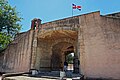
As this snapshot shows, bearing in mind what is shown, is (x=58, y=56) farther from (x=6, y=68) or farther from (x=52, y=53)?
(x=6, y=68)

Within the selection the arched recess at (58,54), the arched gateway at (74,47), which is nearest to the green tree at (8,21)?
the arched gateway at (74,47)

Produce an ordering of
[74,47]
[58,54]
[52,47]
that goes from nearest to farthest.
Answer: [74,47]
[52,47]
[58,54]

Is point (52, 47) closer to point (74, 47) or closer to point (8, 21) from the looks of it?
point (74, 47)

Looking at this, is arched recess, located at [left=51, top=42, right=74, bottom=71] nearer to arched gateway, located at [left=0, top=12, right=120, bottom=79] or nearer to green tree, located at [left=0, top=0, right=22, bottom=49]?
arched gateway, located at [left=0, top=12, right=120, bottom=79]

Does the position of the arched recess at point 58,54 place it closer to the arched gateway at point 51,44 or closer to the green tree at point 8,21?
the arched gateway at point 51,44

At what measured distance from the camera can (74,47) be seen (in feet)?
37.1

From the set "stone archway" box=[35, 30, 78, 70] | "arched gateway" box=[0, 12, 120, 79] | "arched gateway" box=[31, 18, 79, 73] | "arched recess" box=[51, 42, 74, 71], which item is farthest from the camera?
"arched recess" box=[51, 42, 74, 71]

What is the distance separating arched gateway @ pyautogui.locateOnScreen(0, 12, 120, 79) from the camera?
25.7 feet

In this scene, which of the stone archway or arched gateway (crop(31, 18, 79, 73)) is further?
the stone archway

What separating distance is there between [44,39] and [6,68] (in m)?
5.04

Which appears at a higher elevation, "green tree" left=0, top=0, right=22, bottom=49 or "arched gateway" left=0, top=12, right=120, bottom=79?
"green tree" left=0, top=0, right=22, bottom=49

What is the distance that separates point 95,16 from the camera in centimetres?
885

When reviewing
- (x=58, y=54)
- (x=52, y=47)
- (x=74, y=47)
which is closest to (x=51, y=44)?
(x=52, y=47)

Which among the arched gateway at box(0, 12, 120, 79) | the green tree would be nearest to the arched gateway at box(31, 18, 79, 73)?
the arched gateway at box(0, 12, 120, 79)
